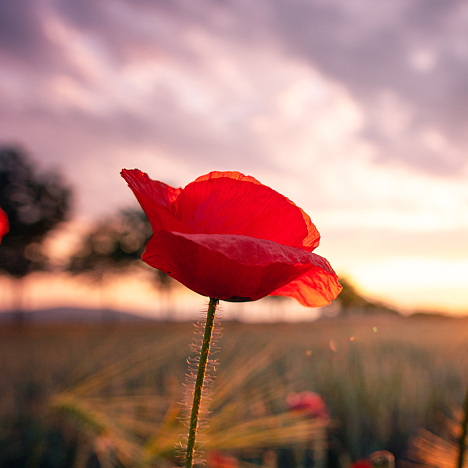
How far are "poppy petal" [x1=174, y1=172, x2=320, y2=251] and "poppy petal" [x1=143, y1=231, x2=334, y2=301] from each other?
0.13 feet

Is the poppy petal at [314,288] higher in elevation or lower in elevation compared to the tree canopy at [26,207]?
lower

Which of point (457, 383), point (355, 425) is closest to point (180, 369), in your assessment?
point (355, 425)

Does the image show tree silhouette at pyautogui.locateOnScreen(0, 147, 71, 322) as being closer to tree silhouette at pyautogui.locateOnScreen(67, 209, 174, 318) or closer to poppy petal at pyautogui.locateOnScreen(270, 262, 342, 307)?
tree silhouette at pyautogui.locateOnScreen(67, 209, 174, 318)

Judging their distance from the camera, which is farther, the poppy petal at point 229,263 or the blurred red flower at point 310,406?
the blurred red flower at point 310,406

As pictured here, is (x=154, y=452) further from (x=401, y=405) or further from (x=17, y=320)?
(x=17, y=320)

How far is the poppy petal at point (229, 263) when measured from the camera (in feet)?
0.98

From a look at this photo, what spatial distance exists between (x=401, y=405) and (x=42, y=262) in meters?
13.1

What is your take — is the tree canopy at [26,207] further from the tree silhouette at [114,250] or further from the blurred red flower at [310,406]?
the blurred red flower at [310,406]

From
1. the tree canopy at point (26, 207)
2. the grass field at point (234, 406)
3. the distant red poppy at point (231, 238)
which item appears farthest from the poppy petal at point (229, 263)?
the tree canopy at point (26, 207)

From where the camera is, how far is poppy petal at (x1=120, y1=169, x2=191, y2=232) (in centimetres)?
31

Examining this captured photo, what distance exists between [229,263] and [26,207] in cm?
1350

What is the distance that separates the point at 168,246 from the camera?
1.07 feet

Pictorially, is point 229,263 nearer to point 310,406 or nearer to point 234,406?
point 234,406

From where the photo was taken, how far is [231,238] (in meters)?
0.30
